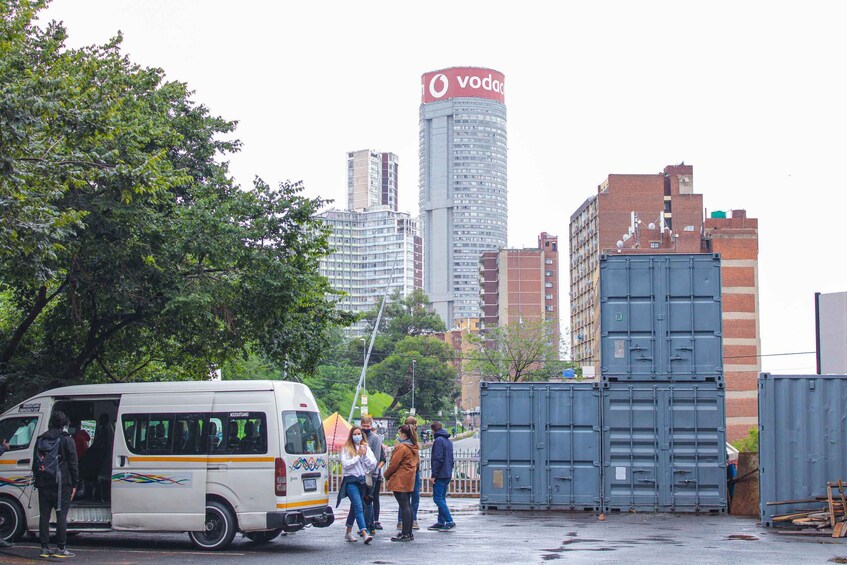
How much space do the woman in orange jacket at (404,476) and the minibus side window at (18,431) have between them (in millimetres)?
5192

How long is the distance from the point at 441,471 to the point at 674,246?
80827 mm

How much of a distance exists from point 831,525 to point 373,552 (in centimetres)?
728

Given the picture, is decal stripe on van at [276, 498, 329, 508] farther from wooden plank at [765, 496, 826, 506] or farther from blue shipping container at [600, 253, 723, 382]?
wooden plank at [765, 496, 826, 506]

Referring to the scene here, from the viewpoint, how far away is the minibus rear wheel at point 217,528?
14297mm

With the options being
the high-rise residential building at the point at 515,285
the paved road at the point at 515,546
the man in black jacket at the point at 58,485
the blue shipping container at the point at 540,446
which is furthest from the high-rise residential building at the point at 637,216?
the man in black jacket at the point at 58,485

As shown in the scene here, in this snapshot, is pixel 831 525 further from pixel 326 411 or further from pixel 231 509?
pixel 326 411

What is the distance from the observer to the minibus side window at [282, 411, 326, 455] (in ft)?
47.5

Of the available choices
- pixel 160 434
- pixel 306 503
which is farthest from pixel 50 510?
pixel 306 503

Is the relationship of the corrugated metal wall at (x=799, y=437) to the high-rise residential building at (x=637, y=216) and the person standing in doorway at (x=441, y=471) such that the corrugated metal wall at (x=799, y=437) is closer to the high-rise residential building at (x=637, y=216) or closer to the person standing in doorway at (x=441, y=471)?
the person standing in doorway at (x=441, y=471)

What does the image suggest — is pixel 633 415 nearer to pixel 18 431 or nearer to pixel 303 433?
pixel 303 433

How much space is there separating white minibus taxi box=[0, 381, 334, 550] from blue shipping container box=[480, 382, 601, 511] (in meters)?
5.74

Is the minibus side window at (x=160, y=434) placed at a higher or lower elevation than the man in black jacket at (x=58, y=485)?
higher

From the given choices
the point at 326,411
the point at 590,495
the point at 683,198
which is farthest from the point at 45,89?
the point at 683,198

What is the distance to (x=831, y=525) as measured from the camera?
1622cm
